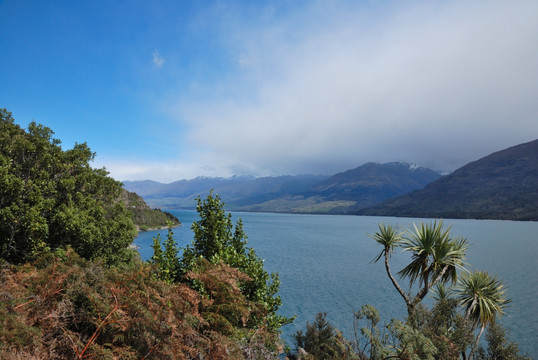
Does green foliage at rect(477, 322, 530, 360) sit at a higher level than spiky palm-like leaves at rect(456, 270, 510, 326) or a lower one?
lower

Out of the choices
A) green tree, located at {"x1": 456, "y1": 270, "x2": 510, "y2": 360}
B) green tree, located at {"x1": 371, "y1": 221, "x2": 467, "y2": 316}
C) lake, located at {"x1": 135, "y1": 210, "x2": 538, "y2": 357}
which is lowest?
lake, located at {"x1": 135, "y1": 210, "x2": 538, "y2": 357}

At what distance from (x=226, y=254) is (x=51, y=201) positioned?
39.9 feet

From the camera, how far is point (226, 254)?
11.7m

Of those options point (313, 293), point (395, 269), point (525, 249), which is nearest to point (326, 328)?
point (313, 293)

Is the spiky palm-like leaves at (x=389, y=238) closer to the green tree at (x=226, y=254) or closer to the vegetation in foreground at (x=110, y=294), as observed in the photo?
the green tree at (x=226, y=254)

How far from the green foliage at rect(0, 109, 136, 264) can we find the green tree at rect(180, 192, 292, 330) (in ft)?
26.4

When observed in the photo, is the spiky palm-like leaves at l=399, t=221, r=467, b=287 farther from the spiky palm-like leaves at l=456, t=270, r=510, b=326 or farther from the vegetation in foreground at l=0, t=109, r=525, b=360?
the spiky palm-like leaves at l=456, t=270, r=510, b=326

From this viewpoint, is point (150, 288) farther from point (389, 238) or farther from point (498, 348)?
point (498, 348)

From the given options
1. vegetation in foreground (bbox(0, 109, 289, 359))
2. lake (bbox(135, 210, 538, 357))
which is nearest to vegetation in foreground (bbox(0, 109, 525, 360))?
vegetation in foreground (bbox(0, 109, 289, 359))

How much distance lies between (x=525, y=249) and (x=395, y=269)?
49.8 metres

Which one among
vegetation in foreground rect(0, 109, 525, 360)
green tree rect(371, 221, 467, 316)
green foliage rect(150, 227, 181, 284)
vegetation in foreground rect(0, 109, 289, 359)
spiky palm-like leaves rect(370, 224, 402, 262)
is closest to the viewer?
vegetation in foreground rect(0, 109, 289, 359)

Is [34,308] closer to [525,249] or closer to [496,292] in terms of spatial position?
[496,292]

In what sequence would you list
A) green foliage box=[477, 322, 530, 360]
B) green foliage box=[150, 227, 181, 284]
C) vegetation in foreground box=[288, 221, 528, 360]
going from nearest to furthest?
green foliage box=[150, 227, 181, 284], vegetation in foreground box=[288, 221, 528, 360], green foliage box=[477, 322, 530, 360]

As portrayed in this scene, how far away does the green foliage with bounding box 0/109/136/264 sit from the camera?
50.5 ft
